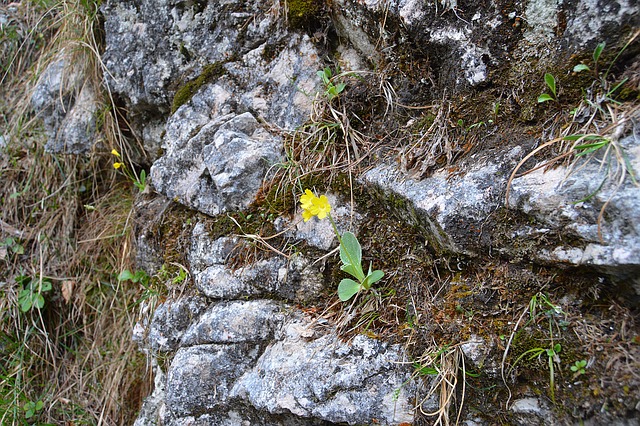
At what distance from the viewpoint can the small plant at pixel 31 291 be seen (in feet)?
9.80

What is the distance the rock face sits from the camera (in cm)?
152

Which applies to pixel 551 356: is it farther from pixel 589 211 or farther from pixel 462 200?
pixel 462 200

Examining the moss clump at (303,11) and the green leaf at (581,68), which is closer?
the green leaf at (581,68)

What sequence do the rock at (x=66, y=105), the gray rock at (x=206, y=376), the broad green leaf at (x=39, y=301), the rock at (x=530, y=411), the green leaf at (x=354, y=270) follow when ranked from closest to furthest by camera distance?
the rock at (x=530, y=411)
the green leaf at (x=354, y=270)
the gray rock at (x=206, y=376)
the broad green leaf at (x=39, y=301)
the rock at (x=66, y=105)

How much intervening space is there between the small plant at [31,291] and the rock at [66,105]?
91cm

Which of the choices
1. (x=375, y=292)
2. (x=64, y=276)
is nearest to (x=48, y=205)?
(x=64, y=276)

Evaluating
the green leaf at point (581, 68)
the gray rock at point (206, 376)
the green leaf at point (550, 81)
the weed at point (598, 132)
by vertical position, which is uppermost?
the green leaf at point (581, 68)

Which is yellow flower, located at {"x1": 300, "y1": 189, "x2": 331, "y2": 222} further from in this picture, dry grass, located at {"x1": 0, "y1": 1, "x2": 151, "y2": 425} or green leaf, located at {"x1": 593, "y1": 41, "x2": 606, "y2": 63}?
dry grass, located at {"x1": 0, "y1": 1, "x2": 151, "y2": 425}

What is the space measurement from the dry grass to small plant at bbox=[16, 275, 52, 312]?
0.04m

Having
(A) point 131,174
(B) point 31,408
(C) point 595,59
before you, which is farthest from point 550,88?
(B) point 31,408

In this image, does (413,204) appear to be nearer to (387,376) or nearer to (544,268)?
(544,268)

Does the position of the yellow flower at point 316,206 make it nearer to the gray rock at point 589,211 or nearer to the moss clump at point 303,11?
the gray rock at point 589,211

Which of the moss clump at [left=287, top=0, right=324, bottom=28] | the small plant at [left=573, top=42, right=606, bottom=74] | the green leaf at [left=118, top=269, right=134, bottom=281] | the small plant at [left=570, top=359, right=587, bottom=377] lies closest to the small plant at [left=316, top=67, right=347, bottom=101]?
the moss clump at [left=287, top=0, right=324, bottom=28]

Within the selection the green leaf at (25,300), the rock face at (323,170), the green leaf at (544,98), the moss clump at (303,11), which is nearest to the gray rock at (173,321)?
the rock face at (323,170)
